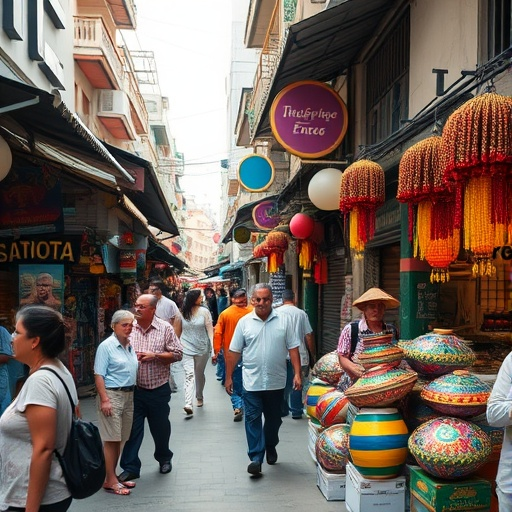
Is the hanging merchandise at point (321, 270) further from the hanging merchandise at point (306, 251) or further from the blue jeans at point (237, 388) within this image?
the blue jeans at point (237, 388)

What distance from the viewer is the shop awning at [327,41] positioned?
7.12 m

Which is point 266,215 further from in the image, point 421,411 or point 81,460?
point 81,460

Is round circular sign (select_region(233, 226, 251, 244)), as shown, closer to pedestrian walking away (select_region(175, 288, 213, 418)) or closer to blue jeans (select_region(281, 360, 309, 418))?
pedestrian walking away (select_region(175, 288, 213, 418))

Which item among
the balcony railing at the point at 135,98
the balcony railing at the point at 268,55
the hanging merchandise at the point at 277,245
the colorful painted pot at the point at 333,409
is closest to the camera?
the colorful painted pot at the point at 333,409

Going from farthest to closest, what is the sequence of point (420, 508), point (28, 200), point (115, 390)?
point (28, 200) < point (115, 390) < point (420, 508)

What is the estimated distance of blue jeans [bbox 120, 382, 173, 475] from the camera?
5.67 metres

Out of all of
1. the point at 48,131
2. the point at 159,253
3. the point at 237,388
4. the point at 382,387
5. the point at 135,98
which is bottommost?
the point at 237,388

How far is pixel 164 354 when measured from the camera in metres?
5.70

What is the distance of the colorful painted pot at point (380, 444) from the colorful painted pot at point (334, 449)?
63 cm

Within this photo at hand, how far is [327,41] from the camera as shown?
8.15m

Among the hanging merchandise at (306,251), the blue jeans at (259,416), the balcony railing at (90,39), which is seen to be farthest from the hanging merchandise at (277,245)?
the balcony railing at (90,39)

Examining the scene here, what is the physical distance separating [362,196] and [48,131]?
3.31 m

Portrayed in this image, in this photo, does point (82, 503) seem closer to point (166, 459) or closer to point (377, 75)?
point (166, 459)

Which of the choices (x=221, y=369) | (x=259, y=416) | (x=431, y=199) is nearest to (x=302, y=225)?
(x=221, y=369)
